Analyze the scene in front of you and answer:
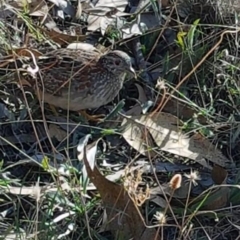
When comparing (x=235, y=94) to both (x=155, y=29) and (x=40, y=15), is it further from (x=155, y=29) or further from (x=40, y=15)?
(x=40, y=15)

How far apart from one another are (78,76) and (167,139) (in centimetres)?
46

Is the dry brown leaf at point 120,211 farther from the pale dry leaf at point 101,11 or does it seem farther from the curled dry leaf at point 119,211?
the pale dry leaf at point 101,11

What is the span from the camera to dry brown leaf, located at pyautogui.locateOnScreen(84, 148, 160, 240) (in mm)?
2803

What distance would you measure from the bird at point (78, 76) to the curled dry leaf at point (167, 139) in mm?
178

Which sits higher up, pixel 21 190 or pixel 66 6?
pixel 66 6

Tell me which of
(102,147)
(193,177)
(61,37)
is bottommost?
(102,147)

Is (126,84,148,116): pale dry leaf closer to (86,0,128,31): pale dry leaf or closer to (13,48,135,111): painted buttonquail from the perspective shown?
(13,48,135,111): painted buttonquail

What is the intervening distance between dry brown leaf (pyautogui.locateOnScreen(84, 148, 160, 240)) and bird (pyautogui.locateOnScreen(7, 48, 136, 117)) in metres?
0.55

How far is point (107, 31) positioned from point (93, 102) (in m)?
0.47

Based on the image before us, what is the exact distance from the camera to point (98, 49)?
11.9 ft

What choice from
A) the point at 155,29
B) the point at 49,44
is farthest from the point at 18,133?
the point at 155,29

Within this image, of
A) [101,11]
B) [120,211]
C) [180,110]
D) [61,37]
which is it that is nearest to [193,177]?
[120,211]

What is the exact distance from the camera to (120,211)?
2822mm

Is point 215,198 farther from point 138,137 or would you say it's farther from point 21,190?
point 21,190
